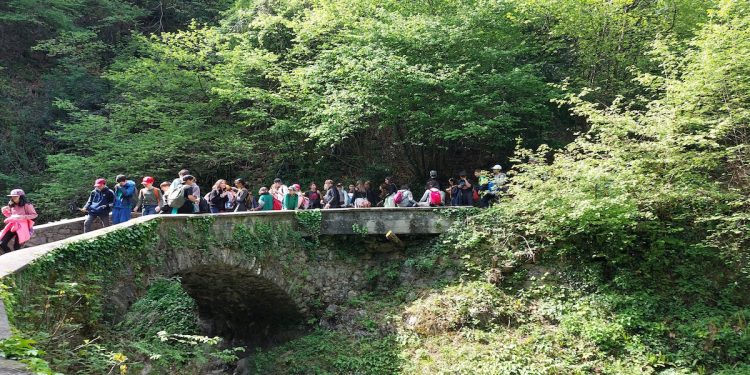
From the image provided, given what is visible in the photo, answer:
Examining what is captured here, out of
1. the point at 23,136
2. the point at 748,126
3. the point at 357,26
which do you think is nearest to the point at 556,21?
the point at 357,26

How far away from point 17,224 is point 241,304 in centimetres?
553

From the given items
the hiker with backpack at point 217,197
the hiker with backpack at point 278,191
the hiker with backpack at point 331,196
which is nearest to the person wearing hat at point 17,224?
the hiker with backpack at point 217,197

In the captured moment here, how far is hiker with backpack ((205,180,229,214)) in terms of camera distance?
11.6 m

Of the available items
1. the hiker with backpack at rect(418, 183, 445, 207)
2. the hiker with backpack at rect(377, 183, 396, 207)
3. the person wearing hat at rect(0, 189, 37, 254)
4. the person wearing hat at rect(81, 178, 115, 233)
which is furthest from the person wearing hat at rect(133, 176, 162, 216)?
the hiker with backpack at rect(418, 183, 445, 207)

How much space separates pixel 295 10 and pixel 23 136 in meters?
12.1

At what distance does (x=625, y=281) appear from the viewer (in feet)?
33.9

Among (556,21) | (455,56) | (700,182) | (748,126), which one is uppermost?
(556,21)

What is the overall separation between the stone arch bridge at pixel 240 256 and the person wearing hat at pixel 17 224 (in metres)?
0.66

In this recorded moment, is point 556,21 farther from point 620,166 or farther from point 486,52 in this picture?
point 620,166

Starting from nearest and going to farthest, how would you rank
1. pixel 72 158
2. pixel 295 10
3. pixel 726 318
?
pixel 726 318
pixel 72 158
pixel 295 10

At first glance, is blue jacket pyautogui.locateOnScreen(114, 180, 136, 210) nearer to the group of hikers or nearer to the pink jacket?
the group of hikers

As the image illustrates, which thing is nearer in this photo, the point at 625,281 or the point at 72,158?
the point at 625,281

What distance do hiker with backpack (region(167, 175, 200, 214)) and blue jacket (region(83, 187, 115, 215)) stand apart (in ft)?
3.35

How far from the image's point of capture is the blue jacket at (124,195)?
377 inches
